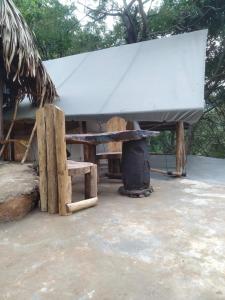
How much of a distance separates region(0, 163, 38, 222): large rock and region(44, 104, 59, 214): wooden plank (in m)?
0.21

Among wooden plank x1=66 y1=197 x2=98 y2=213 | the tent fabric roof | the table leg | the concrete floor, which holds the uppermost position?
the tent fabric roof

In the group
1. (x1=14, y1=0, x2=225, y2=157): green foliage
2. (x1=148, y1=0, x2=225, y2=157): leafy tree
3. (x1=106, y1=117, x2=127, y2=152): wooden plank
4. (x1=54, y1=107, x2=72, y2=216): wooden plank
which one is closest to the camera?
(x1=54, y1=107, x2=72, y2=216): wooden plank

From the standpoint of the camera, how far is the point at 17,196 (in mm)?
2672

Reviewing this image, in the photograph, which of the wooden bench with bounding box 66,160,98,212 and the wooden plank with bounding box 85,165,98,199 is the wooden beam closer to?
the wooden bench with bounding box 66,160,98,212

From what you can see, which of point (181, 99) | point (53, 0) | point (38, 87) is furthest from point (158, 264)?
point (53, 0)

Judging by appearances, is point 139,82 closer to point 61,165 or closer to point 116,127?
point 116,127

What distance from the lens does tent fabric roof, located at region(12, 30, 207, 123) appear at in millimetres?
4754

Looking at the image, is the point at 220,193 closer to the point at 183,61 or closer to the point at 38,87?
the point at 183,61

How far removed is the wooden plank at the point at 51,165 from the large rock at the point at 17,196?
21 centimetres

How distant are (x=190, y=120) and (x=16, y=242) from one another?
3.47 m

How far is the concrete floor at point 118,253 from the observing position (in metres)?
1.55

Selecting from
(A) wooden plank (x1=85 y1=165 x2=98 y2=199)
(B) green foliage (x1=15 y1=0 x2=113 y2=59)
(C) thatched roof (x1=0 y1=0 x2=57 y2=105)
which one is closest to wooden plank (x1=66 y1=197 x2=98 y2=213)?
(A) wooden plank (x1=85 y1=165 x2=98 y2=199)

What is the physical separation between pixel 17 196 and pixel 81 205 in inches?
23.7

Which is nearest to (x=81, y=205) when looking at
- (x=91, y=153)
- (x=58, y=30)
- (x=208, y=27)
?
(x=91, y=153)
